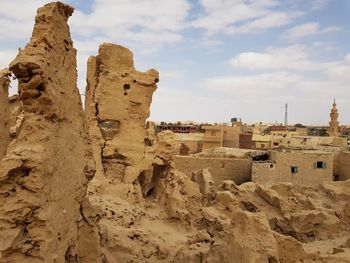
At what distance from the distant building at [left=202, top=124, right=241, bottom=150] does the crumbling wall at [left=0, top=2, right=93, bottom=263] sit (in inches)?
1023

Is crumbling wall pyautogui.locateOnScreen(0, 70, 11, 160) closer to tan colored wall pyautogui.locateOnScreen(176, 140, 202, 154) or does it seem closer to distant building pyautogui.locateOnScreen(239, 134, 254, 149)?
tan colored wall pyautogui.locateOnScreen(176, 140, 202, 154)

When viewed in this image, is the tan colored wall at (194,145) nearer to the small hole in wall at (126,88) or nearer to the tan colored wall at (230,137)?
the tan colored wall at (230,137)

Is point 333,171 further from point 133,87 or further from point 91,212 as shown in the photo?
point 91,212

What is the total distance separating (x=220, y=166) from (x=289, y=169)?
3.13 m

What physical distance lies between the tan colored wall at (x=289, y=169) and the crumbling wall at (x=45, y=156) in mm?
13889

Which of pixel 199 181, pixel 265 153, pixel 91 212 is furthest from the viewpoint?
pixel 265 153

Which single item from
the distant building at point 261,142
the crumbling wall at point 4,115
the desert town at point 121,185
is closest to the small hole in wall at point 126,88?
the desert town at point 121,185

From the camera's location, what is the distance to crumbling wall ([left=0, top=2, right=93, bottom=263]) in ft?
14.0

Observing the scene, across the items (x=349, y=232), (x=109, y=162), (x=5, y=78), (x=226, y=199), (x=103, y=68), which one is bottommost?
(x=349, y=232)

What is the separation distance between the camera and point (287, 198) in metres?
14.4

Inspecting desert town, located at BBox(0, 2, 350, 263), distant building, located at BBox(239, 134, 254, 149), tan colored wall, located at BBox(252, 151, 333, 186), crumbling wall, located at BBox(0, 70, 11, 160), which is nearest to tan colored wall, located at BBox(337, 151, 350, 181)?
desert town, located at BBox(0, 2, 350, 263)

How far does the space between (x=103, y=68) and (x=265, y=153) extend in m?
12.5

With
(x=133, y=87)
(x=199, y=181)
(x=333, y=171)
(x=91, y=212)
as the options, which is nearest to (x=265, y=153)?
(x=333, y=171)

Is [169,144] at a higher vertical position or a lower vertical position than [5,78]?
lower
